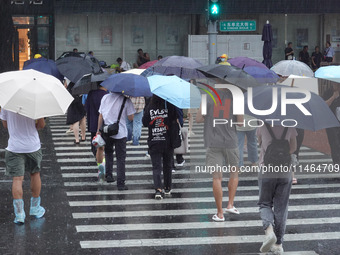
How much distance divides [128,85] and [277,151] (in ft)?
13.2

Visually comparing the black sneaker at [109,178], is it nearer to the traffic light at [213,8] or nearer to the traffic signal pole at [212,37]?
the traffic light at [213,8]

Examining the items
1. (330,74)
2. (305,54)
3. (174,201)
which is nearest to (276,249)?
(174,201)

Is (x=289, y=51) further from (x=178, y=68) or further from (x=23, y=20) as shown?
(x=178, y=68)

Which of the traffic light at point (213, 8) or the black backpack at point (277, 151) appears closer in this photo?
the black backpack at point (277, 151)

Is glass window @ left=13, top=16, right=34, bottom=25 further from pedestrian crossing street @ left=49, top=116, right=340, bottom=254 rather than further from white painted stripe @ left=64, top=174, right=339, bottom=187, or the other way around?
white painted stripe @ left=64, top=174, right=339, bottom=187

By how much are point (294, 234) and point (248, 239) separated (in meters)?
0.67

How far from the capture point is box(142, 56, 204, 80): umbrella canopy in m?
14.9

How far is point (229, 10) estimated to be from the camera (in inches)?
1296

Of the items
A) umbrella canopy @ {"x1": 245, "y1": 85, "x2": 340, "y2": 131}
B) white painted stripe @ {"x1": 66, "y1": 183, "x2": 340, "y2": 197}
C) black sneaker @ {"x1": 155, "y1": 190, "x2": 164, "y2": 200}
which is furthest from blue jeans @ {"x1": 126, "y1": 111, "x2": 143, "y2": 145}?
umbrella canopy @ {"x1": 245, "y1": 85, "x2": 340, "y2": 131}

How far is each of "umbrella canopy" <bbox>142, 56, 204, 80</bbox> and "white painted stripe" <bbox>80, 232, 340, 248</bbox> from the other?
6.89 metres

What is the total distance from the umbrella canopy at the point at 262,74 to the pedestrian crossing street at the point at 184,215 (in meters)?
1.86

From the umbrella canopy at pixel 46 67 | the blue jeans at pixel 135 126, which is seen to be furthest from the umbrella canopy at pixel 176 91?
the umbrella canopy at pixel 46 67

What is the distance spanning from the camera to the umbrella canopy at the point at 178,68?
14.9 metres

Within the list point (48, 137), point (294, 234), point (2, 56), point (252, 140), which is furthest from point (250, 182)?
point (2, 56)
